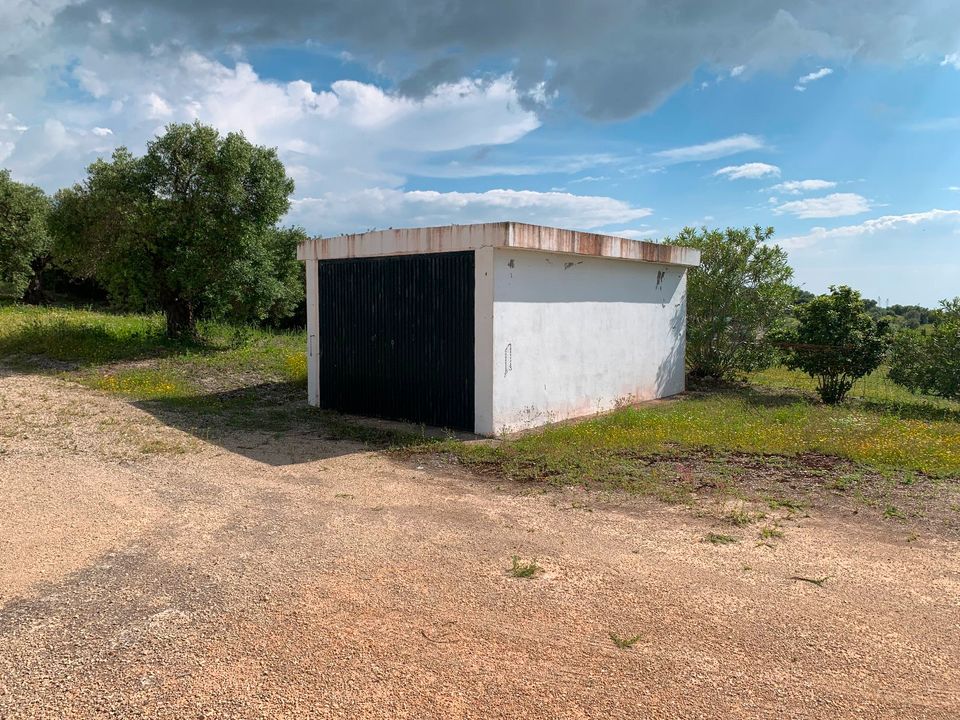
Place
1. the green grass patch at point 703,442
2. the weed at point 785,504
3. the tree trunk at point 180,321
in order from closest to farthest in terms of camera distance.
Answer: the weed at point 785,504
the green grass patch at point 703,442
the tree trunk at point 180,321

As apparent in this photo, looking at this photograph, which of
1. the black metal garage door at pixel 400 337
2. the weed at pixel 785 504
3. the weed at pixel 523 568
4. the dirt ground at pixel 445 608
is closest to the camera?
the dirt ground at pixel 445 608

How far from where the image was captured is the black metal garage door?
9156mm

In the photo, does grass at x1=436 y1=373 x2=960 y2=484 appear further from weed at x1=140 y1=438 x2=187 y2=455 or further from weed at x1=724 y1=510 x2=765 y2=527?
weed at x1=140 y1=438 x2=187 y2=455

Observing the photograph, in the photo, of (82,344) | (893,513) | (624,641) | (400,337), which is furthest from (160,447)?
(82,344)

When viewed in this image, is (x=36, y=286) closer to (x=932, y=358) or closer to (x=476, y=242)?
(x=476, y=242)

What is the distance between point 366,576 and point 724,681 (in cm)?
223

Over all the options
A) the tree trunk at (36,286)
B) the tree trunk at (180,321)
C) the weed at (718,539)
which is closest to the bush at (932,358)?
the weed at (718,539)

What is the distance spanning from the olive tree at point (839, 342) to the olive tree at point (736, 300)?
116 cm

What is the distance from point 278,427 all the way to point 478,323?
3.26 meters

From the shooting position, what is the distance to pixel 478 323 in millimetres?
8859

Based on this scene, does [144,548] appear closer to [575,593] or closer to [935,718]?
[575,593]

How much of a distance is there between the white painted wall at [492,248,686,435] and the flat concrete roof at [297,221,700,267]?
0.74ft

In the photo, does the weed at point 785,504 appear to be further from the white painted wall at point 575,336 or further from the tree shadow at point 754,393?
the tree shadow at point 754,393

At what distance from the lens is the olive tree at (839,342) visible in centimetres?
1224
